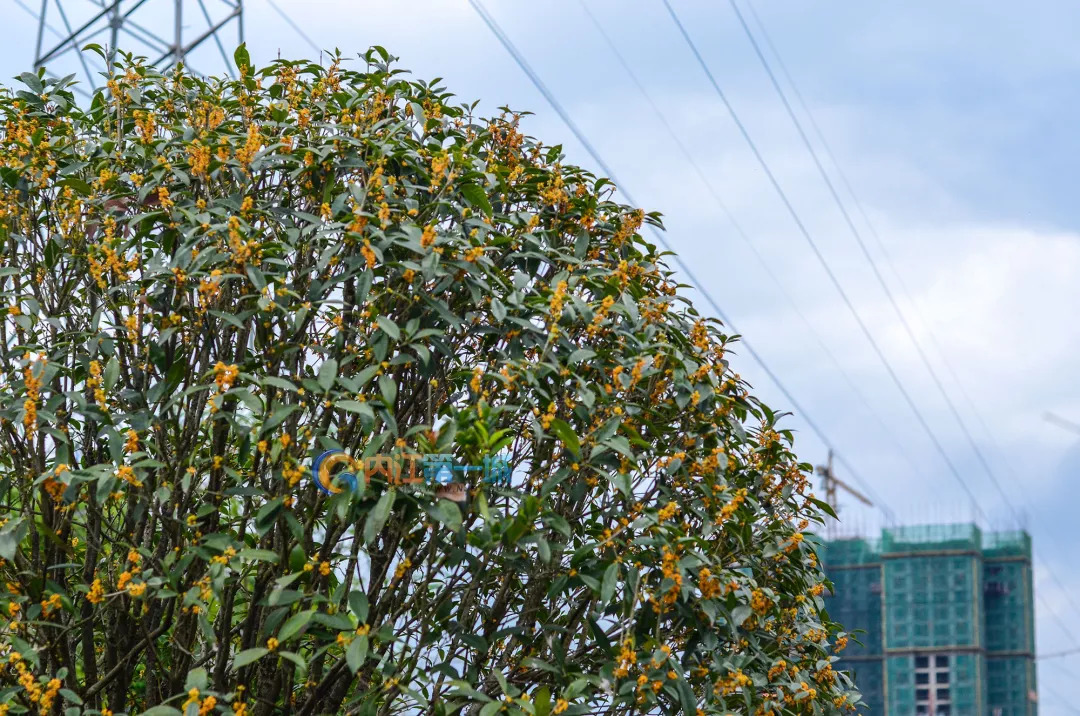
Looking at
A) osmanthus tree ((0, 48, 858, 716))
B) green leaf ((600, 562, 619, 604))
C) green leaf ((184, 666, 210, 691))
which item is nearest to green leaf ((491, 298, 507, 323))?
osmanthus tree ((0, 48, 858, 716))

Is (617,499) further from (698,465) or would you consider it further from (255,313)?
(255,313)

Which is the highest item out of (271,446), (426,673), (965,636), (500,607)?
(965,636)

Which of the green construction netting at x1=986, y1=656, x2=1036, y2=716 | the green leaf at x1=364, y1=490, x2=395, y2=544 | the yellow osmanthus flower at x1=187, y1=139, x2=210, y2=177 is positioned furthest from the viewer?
the green construction netting at x1=986, y1=656, x2=1036, y2=716

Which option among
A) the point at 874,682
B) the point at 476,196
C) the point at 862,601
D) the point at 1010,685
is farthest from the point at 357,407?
the point at 1010,685

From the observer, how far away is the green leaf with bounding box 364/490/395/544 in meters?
2.47

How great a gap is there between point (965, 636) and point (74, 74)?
4238 centimetres

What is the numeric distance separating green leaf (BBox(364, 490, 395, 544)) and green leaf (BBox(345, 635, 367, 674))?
A: 23cm

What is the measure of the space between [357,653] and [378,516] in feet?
0.96

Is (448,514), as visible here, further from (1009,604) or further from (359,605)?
(1009,604)

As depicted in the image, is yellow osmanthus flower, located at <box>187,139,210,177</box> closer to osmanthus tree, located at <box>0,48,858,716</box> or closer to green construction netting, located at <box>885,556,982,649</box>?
osmanthus tree, located at <box>0,48,858,716</box>

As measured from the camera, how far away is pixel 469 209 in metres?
2.98

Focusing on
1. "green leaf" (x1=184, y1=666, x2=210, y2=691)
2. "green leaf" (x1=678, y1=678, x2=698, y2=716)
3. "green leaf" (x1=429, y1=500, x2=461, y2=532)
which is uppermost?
"green leaf" (x1=429, y1=500, x2=461, y2=532)

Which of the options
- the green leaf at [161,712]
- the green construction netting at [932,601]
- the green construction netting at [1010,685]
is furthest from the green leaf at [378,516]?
the green construction netting at [1010,685]

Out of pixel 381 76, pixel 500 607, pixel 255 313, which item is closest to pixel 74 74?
pixel 381 76
